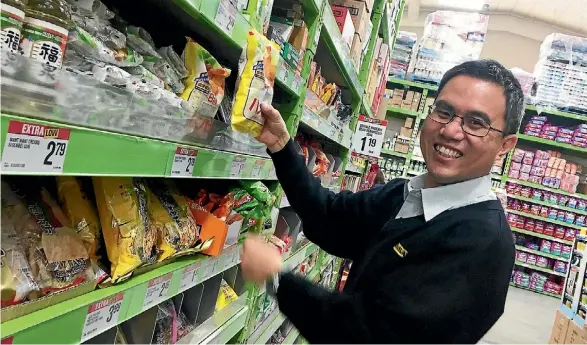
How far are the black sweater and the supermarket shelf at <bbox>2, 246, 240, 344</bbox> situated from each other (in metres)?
0.28

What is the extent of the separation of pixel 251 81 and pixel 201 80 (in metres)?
0.18

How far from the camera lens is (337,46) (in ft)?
7.26

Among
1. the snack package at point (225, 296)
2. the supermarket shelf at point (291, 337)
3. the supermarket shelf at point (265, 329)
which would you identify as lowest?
the supermarket shelf at point (291, 337)

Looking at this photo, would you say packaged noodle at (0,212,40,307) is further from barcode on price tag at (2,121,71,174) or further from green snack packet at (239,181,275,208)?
green snack packet at (239,181,275,208)

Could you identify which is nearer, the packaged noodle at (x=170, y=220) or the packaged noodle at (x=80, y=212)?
the packaged noodle at (x=80, y=212)

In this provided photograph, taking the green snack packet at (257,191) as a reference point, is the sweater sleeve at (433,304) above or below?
below

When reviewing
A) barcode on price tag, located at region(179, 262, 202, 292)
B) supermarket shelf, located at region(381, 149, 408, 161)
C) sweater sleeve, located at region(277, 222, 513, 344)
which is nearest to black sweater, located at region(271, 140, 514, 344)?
sweater sleeve, located at region(277, 222, 513, 344)

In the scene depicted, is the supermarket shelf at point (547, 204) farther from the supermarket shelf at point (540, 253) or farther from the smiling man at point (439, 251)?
the smiling man at point (439, 251)

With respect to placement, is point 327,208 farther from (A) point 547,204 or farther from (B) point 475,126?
(A) point 547,204

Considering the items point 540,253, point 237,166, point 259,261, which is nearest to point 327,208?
point 237,166

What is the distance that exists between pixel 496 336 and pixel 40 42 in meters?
5.15

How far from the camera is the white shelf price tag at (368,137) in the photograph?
10.7 feet

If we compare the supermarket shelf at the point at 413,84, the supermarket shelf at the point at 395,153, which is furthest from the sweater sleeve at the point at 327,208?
the supermarket shelf at the point at 413,84

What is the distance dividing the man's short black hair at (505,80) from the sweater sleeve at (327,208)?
0.49m
